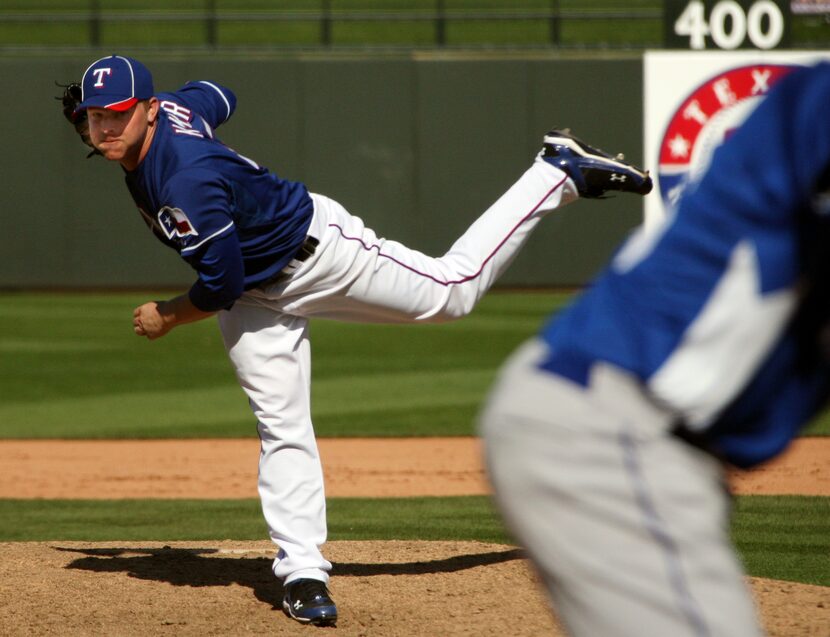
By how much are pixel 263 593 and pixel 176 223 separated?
137 cm

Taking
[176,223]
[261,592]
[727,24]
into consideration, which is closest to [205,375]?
[727,24]

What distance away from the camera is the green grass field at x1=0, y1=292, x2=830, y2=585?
5.98 meters

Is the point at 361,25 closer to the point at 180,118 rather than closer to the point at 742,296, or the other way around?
the point at 180,118

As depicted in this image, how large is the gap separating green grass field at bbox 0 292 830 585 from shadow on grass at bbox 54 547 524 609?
2.73 ft

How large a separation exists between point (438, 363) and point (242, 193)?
892 cm

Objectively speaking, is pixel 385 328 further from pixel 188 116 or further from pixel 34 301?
pixel 188 116

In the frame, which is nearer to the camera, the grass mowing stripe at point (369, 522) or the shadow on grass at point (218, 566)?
the shadow on grass at point (218, 566)

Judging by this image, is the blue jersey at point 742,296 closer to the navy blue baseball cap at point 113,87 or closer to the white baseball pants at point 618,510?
the white baseball pants at point 618,510

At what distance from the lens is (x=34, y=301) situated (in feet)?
58.3

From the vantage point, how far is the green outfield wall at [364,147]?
18453mm

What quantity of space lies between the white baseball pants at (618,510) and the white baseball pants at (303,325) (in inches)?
88.8

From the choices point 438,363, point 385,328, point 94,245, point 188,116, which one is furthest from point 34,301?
point 188,116

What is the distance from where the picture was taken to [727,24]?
12695mm

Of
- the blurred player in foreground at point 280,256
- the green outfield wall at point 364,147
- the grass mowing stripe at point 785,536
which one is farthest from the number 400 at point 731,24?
the blurred player in foreground at point 280,256
